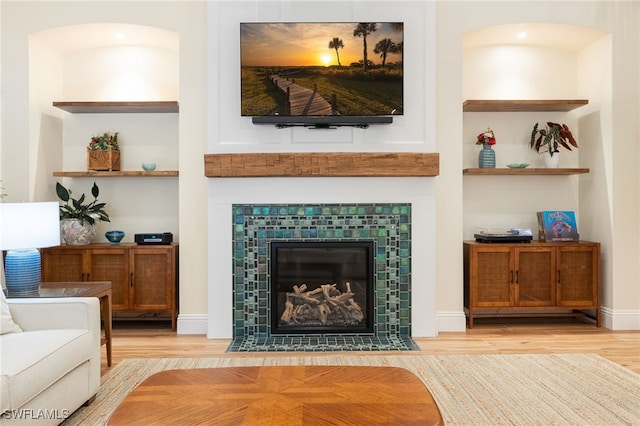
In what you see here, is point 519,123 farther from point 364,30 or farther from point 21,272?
point 21,272

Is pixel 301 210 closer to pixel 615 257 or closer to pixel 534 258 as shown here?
pixel 534 258

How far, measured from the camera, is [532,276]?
4434mm

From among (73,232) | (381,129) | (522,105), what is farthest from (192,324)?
(522,105)

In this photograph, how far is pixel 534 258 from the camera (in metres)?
4.43

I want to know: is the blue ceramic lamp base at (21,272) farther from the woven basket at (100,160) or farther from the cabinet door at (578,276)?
the cabinet door at (578,276)

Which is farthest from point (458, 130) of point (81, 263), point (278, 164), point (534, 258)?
point (81, 263)

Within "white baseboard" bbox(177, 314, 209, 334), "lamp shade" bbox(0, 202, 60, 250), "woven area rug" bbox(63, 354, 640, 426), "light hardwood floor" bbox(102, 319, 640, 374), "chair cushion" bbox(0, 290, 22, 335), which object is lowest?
"woven area rug" bbox(63, 354, 640, 426)

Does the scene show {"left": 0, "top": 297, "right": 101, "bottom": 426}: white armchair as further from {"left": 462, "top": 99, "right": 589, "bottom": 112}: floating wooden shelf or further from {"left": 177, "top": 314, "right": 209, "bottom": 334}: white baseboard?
{"left": 462, "top": 99, "right": 589, "bottom": 112}: floating wooden shelf

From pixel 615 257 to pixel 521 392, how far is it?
7.01 ft

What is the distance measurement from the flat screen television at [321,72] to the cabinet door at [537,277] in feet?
5.61

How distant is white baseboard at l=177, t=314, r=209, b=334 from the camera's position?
430 centimetres

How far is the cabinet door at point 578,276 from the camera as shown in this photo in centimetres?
445

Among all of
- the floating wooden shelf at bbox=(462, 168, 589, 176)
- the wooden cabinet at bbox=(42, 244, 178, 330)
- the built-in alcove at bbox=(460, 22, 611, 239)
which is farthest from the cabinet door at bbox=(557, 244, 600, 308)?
the wooden cabinet at bbox=(42, 244, 178, 330)

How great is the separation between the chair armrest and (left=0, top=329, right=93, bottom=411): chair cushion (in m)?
0.09
